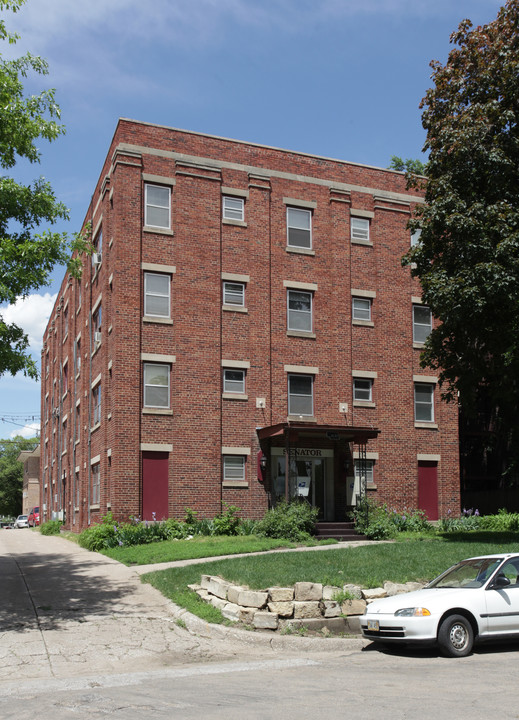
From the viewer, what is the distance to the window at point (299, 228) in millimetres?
28625

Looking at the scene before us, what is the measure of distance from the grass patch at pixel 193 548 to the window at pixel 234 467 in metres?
3.14

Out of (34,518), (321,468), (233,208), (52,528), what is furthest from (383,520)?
(34,518)

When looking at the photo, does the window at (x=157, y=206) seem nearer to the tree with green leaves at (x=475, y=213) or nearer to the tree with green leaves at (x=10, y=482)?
the tree with green leaves at (x=475, y=213)

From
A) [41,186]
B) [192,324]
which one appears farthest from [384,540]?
[41,186]

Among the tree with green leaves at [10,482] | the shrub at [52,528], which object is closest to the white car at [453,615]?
the shrub at [52,528]

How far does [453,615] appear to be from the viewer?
410 inches

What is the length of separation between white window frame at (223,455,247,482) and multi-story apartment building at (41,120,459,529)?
0.16ft

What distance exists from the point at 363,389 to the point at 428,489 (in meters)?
4.80

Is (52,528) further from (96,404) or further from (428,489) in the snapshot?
(428,489)

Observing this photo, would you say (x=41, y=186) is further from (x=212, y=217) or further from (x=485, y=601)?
(x=212, y=217)

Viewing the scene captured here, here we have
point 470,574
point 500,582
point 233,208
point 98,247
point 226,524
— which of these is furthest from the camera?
point 98,247

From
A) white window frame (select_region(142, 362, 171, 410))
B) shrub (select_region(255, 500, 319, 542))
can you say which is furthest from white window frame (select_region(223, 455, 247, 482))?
white window frame (select_region(142, 362, 171, 410))

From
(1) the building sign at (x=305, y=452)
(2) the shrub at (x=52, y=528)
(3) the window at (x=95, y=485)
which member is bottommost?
(2) the shrub at (x=52, y=528)

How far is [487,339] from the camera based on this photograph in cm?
2028
